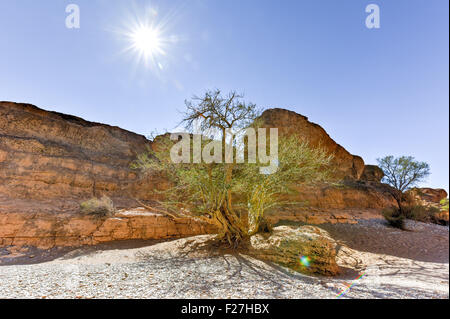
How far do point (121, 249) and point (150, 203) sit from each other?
612 cm

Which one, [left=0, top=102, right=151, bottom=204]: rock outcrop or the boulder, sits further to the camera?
[left=0, top=102, right=151, bottom=204]: rock outcrop

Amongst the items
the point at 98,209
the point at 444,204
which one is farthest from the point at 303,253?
the point at 98,209

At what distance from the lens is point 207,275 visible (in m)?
4.32

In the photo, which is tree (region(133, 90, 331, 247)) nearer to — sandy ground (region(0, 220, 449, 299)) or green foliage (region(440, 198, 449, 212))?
sandy ground (region(0, 220, 449, 299))

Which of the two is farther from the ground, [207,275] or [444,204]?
[444,204]

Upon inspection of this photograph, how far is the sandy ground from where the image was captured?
318 centimetres

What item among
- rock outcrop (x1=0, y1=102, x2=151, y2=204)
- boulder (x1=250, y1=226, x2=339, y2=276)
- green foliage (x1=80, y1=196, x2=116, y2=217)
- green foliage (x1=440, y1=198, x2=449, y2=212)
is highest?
rock outcrop (x1=0, y1=102, x2=151, y2=204)

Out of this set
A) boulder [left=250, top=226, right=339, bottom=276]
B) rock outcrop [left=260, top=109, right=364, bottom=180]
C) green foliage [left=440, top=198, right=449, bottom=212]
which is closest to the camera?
green foliage [left=440, top=198, right=449, bottom=212]

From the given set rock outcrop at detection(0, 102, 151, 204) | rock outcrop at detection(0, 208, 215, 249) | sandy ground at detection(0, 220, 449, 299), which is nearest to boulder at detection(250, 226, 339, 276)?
sandy ground at detection(0, 220, 449, 299)

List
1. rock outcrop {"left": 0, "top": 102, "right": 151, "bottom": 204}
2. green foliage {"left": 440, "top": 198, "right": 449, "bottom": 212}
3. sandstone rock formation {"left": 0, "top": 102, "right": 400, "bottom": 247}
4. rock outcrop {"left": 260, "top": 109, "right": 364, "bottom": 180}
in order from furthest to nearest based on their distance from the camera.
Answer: rock outcrop {"left": 260, "top": 109, "right": 364, "bottom": 180} < rock outcrop {"left": 0, "top": 102, "right": 151, "bottom": 204} < sandstone rock formation {"left": 0, "top": 102, "right": 400, "bottom": 247} < green foliage {"left": 440, "top": 198, "right": 449, "bottom": 212}

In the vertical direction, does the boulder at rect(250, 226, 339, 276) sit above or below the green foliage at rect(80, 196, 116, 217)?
below

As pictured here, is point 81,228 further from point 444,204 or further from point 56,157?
point 444,204

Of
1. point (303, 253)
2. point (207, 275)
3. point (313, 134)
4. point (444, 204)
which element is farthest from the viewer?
point (313, 134)
